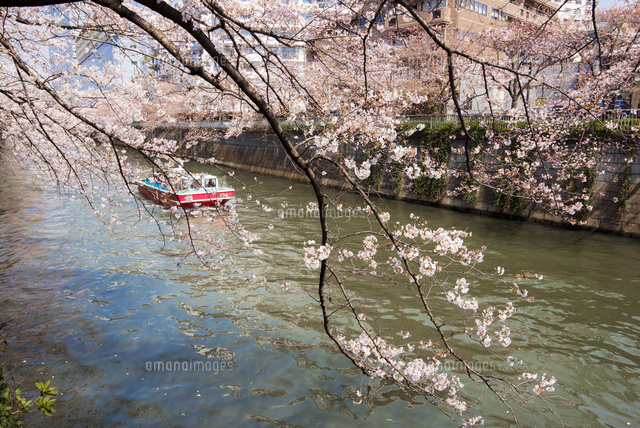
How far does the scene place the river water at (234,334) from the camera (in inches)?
207

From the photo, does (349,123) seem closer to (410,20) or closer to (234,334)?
(234,334)

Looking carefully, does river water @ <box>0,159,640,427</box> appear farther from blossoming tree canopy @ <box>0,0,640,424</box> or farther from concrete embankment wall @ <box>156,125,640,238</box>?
concrete embankment wall @ <box>156,125,640,238</box>

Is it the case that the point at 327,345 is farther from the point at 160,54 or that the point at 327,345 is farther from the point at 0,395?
the point at 160,54

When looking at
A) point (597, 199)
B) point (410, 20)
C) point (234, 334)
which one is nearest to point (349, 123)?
point (234, 334)

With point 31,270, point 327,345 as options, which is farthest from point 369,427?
point 31,270

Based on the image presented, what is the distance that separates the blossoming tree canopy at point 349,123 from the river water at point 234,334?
0.59m

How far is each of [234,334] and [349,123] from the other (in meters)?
4.30

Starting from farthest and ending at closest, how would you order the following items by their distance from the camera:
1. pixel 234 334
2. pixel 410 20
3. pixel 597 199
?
pixel 410 20
pixel 597 199
pixel 234 334

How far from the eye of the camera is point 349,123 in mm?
4230

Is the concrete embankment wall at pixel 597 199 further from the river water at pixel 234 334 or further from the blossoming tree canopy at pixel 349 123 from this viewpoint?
the river water at pixel 234 334

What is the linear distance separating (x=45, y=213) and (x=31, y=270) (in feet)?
23.1

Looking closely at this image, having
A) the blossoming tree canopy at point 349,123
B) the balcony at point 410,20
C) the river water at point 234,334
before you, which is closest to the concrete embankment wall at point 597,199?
the blossoming tree canopy at point 349,123

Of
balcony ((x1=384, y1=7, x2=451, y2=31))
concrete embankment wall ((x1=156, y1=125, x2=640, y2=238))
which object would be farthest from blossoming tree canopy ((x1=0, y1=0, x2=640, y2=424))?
balcony ((x1=384, y1=7, x2=451, y2=31))

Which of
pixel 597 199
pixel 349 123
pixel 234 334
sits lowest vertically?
pixel 234 334
